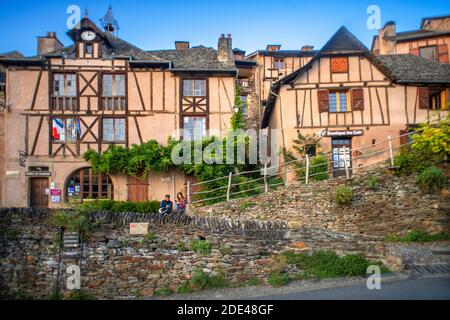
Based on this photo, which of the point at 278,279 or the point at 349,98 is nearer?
the point at 278,279

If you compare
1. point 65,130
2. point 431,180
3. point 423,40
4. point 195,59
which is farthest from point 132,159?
point 423,40

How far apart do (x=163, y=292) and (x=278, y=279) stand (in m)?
2.92

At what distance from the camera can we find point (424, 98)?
18.6 metres

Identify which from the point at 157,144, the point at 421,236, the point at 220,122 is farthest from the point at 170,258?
the point at 220,122

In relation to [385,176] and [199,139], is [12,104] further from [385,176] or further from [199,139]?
[385,176]

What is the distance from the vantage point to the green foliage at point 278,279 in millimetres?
9234

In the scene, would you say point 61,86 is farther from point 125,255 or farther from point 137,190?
point 125,255

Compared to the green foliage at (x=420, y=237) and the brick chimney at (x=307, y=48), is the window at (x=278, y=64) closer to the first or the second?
the brick chimney at (x=307, y=48)

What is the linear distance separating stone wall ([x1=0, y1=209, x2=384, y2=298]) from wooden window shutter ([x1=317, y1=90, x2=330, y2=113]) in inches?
418

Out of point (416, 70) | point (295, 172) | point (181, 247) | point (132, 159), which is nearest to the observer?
point (181, 247)

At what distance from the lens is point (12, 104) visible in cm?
1873

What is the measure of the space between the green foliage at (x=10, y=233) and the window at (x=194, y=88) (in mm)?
12063

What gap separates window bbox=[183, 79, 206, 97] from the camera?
19.7 m

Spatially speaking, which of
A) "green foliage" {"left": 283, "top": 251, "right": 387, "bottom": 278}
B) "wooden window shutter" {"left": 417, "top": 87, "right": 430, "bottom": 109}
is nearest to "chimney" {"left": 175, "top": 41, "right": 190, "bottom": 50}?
"wooden window shutter" {"left": 417, "top": 87, "right": 430, "bottom": 109}
